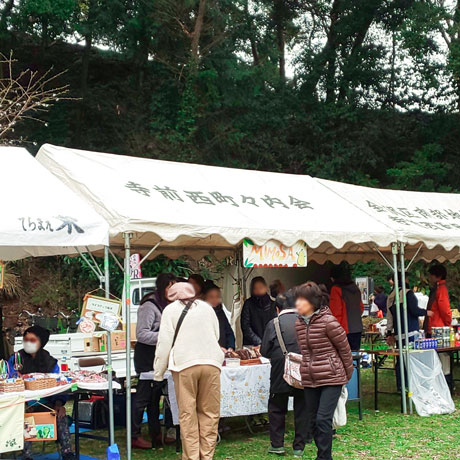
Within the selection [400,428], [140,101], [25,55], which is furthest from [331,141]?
[400,428]

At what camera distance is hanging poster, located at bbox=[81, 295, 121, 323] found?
620 cm

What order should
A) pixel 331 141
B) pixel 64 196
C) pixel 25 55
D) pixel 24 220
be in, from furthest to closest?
pixel 331 141 → pixel 25 55 → pixel 64 196 → pixel 24 220

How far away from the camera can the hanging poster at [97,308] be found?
6195mm

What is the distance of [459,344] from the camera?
997 cm

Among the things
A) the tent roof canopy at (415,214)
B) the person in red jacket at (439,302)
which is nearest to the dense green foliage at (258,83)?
the tent roof canopy at (415,214)

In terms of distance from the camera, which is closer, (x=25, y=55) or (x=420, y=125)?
(x=25, y=55)

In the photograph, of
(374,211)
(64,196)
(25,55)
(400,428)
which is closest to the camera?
(64,196)

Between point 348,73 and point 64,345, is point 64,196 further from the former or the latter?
point 348,73

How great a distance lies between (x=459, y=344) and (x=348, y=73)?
16.9m

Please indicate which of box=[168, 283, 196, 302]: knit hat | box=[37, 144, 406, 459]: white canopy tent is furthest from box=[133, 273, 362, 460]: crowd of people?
box=[37, 144, 406, 459]: white canopy tent

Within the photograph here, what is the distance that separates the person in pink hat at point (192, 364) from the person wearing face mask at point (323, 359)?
0.78 metres

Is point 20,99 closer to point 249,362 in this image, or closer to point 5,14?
point 249,362

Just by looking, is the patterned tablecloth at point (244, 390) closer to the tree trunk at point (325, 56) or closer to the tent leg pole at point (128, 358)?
the tent leg pole at point (128, 358)

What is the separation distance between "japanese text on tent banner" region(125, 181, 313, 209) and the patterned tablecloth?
5.93 feet
